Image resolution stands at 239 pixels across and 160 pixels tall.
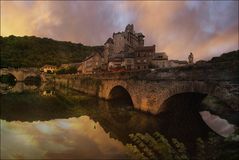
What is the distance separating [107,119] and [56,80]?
5513 cm

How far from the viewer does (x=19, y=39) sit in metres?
156

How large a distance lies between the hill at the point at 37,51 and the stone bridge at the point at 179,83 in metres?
96.7

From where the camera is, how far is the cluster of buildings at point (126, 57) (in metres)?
66.8

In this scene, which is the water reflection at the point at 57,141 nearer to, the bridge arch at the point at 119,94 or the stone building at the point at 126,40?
the bridge arch at the point at 119,94

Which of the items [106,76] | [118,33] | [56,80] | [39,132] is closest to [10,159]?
[39,132]

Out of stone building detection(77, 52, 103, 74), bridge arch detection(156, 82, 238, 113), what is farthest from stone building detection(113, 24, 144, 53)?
bridge arch detection(156, 82, 238, 113)

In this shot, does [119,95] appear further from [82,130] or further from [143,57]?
[143,57]

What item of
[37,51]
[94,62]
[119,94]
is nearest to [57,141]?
[119,94]

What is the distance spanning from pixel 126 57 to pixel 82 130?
49941 millimetres

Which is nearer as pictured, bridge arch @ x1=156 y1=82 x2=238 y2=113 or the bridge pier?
bridge arch @ x1=156 y1=82 x2=238 y2=113

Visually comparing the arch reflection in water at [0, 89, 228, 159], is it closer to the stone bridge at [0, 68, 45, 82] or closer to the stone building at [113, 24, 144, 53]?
the stone building at [113, 24, 144, 53]

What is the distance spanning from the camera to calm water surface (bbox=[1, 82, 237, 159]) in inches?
581

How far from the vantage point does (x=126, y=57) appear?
68.7 meters

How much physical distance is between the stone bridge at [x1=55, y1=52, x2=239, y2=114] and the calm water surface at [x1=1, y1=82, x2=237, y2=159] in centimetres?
167
